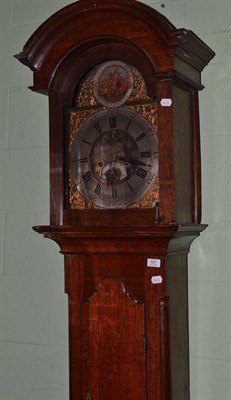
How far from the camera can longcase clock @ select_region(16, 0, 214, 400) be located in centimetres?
190

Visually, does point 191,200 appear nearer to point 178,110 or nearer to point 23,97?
point 178,110

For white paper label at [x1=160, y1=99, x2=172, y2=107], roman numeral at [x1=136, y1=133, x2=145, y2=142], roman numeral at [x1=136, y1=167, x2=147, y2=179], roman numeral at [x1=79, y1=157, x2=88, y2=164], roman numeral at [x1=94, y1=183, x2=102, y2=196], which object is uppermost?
white paper label at [x1=160, y1=99, x2=172, y2=107]

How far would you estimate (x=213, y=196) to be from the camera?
2.13 meters

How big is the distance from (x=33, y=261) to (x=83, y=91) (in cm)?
71

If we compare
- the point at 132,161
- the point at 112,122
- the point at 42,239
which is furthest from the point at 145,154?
the point at 42,239

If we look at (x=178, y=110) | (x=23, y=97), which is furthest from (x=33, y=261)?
(x=178, y=110)

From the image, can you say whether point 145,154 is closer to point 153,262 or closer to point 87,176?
point 87,176

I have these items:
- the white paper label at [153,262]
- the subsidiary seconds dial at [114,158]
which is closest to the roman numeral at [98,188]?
the subsidiary seconds dial at [114,158]

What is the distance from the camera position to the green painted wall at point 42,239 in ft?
6.97

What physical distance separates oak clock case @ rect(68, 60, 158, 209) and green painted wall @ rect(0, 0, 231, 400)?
0.90 feet

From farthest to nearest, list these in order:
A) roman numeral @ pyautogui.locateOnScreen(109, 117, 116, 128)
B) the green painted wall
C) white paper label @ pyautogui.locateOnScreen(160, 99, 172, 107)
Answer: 1. the green painted wall
2. roman numeral @ pyautogui.locateOnScreen(109, 117, 116, 128)
3. white paper label @ pyautogui.locateOnScreen(160, 99, 172, 107)

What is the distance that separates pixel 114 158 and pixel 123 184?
9cm

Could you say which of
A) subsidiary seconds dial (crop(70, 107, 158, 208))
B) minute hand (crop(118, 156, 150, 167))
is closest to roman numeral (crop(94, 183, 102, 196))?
subsidiary seconds dial (crop(70, 107, 158, 208))

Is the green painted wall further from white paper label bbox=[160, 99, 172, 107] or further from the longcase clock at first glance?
white paper label bbox=[160, 99, 172, 107]
